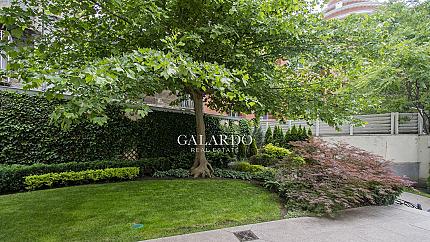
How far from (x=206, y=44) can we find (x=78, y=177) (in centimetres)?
465

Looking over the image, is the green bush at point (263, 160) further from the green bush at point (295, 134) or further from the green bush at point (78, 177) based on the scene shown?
the green bush at point (78, 177)

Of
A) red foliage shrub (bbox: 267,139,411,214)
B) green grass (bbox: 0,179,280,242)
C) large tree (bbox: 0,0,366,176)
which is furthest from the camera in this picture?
red foliage shrub (bbox: 267,139,411,214)

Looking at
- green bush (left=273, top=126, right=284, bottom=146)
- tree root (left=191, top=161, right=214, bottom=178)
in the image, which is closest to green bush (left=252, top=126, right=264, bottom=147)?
green bush (left=273, top=126, right=284, bottom=146)

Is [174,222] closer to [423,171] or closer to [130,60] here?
[130,60]

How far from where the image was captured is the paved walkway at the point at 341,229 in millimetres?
3350

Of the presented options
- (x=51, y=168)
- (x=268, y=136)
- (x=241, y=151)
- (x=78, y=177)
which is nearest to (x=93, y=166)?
(x=78, y=177)

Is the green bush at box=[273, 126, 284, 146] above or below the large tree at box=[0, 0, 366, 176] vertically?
below

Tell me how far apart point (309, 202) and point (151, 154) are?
581 centimetres

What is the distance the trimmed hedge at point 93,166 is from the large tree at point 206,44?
8.79 feet

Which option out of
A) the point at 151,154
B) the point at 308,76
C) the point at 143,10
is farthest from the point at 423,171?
the point at 143,10

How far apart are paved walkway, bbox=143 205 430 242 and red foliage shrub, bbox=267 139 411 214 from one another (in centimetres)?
33

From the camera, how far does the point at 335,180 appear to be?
16.6 feet

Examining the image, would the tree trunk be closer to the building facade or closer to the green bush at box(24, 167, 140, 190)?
the green bush at box(24, 167, 140, 190)

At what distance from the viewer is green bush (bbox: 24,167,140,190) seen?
593 cm
